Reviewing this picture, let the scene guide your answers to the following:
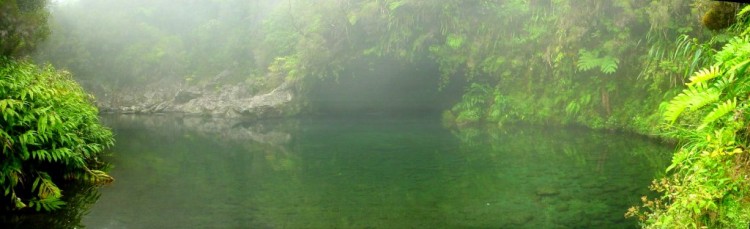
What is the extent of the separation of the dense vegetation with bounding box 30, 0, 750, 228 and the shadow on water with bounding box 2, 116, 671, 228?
1.08 metres

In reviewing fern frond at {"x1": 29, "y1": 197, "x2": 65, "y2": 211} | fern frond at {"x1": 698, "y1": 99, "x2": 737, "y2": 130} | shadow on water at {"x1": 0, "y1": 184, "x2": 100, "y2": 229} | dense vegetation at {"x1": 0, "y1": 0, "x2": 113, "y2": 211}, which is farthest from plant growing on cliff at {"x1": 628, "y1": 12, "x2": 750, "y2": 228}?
dense vegetation at {"x1": 0, "y1": 0, "x2": 113, "y2": 211}

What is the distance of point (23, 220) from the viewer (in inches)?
250

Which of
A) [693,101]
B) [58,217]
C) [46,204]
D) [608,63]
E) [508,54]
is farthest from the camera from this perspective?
[508,54]

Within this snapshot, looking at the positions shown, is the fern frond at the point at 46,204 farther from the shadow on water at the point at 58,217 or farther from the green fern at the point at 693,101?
the green fern at the point at 693,101

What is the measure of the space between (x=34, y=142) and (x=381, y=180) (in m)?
5.32

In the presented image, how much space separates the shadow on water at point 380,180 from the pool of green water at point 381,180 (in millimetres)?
22

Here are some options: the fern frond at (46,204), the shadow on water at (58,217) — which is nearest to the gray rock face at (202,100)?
the shadow on water at (58,217)

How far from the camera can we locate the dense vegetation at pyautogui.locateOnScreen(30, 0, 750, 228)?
4.58 metres

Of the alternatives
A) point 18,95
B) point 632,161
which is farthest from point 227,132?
point 632,161

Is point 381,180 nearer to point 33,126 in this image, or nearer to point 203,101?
point 33,126

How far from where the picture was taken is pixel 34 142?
6.93 metres

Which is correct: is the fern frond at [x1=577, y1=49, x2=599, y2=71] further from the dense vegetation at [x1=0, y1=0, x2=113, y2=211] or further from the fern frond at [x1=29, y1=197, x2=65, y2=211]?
the fern frond at [x1=29, y1=197, x2=65, y2=211]

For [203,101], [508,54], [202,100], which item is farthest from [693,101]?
[202,100]

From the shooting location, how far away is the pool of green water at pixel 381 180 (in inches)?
262
